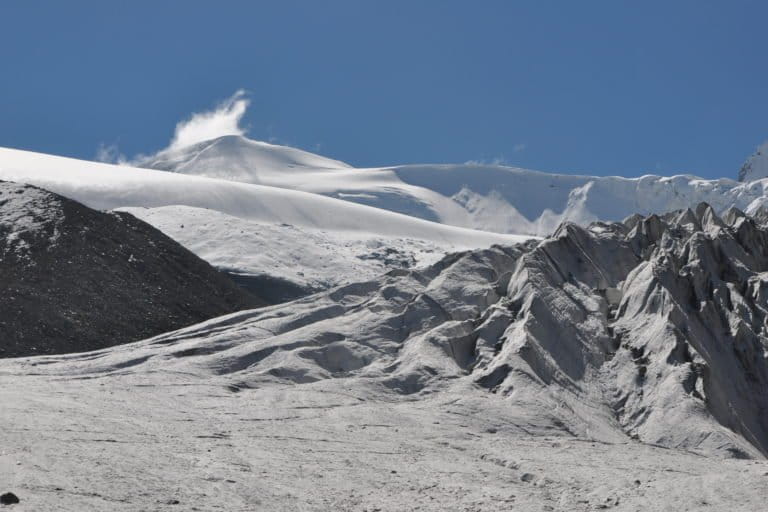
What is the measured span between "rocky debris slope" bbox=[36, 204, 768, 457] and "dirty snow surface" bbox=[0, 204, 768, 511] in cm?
12

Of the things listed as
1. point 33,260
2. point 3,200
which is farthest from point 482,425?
point 3,200

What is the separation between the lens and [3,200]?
329 ft

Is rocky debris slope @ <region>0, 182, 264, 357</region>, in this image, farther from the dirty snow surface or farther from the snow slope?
the snow slope

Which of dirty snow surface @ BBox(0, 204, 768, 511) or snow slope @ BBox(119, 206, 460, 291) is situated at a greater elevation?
snow slope @ BBox(119, 206, 460, 291)

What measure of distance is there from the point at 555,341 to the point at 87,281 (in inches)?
1724

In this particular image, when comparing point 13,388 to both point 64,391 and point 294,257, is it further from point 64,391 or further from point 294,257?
point 294,257

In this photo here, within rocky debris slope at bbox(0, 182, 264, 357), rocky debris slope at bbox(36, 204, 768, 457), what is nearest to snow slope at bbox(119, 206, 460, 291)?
rocky debris slope at bbox(0, 182, 264, 357)

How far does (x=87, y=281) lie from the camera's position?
83438 millimetres

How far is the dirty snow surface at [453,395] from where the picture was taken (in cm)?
3175

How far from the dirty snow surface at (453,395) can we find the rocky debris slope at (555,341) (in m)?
0.12

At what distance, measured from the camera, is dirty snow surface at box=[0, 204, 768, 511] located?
104 ft

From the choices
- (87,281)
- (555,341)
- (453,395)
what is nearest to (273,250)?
(87,281)

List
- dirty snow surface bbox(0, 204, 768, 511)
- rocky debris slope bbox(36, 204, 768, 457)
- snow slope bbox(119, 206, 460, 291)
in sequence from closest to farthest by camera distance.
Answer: dirty snow surface bbox(0, 204, 768, 511) < rocky debris slope bbox(36, 204, 768, 457) < snow slope bbox(119, 206, 460, 291)

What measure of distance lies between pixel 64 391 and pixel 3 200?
6167 centimetres
